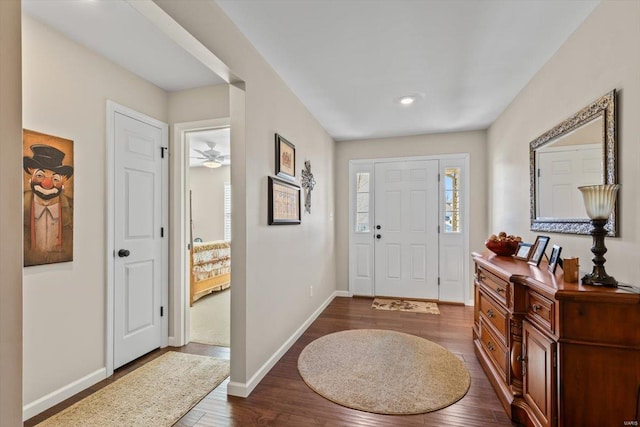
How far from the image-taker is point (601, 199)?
1.43 metres

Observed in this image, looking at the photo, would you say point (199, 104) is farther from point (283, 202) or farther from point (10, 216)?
point (10, 216)

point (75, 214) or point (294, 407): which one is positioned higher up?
point (75, 214)

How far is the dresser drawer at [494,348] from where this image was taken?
1.99m

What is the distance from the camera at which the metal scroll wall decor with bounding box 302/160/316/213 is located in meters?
3.38

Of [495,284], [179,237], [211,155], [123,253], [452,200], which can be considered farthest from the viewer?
[211,155]

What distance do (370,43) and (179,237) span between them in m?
2.43

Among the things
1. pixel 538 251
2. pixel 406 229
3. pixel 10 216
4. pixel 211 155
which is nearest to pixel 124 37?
pixel 10 216

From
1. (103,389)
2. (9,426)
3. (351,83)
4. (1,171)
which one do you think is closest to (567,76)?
(351,83)

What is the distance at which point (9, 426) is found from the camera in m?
0.81

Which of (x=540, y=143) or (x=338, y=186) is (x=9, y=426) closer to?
(x=540, y=143)

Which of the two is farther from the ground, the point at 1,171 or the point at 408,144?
the point at 408,144

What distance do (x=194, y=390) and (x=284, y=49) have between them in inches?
103

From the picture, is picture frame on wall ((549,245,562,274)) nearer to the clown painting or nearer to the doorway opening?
the doorway opening

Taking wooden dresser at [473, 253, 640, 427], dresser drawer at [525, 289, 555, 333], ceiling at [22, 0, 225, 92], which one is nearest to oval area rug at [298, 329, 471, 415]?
wooden dresser at [473, 253, 640, 427]
